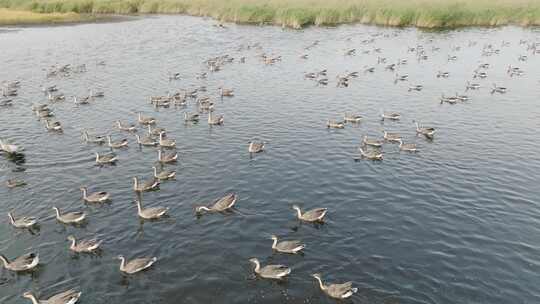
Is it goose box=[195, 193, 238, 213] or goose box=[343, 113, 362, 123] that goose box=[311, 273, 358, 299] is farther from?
goose box=[343, 113, 362, 123]

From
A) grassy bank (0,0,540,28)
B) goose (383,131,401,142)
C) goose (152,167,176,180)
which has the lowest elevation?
goose (152,167,176,180)

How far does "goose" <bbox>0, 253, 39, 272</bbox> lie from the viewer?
960 inches

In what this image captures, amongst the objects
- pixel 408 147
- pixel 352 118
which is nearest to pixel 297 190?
pixel 408 147

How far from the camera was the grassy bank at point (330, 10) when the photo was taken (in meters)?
94.8

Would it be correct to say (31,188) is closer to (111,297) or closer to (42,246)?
(42,246)

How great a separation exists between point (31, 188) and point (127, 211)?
8675 millimetres

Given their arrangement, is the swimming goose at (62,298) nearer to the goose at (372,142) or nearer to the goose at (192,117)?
the goose at (372,142)

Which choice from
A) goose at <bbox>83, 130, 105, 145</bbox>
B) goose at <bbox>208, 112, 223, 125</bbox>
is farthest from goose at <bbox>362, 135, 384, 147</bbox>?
goose at <bbox>83, 130, 105, 145</bbox>

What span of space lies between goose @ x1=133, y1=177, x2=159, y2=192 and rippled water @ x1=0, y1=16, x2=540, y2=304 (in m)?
0.63

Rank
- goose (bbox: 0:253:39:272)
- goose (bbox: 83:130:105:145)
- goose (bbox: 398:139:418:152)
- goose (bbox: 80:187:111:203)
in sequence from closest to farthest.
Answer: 1. goose (bbox: 0:253:39:272)
2. goose (bbox: 80:187:111:203)
3. goose (bbox: 398:139:418:152)
4. goose (bbox: 83:130:105:145)

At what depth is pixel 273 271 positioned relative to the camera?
23.6 m

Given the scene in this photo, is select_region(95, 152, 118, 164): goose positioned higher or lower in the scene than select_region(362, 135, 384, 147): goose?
lower

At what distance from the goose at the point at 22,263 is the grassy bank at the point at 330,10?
83.6 metres

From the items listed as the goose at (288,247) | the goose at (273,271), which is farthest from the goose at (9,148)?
the goose at (273,271)
